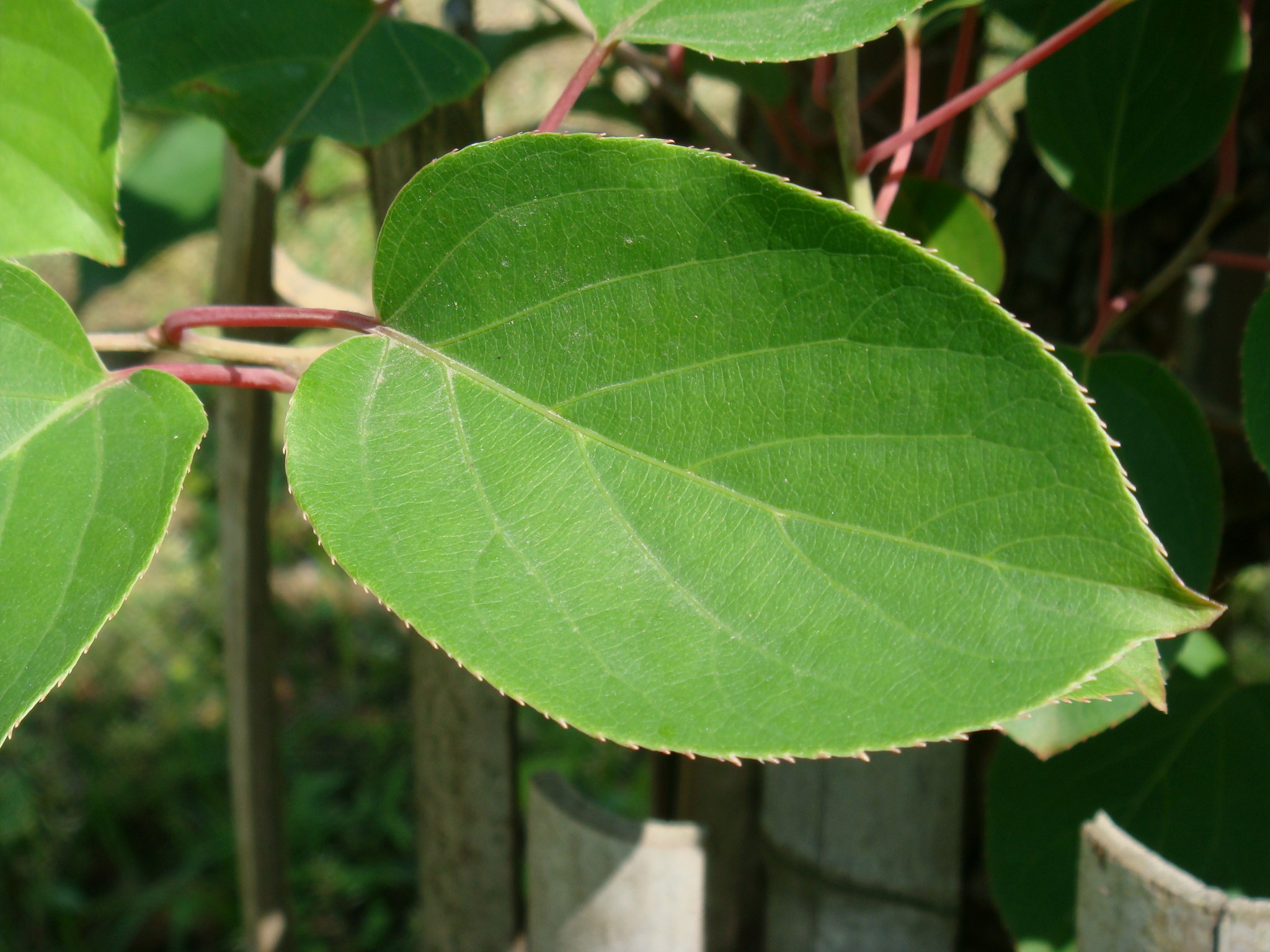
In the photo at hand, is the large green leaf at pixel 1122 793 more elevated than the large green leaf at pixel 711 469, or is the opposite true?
the large green leaf at pixel 711 469

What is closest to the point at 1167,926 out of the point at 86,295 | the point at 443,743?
the point at 443,743

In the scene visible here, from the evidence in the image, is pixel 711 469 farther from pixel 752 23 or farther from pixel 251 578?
pixel 251 578

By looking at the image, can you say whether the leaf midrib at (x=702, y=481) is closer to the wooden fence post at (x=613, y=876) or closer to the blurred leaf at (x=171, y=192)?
the wooden fence post at (x=613, y=876)

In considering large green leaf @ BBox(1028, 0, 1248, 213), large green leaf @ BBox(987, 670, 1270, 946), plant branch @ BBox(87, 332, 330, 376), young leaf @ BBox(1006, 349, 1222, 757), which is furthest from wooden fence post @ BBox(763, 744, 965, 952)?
plant branch @ BBox(87, 332, 330, 376)

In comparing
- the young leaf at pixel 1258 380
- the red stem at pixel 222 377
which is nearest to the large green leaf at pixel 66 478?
the red stem at pixel 222 377

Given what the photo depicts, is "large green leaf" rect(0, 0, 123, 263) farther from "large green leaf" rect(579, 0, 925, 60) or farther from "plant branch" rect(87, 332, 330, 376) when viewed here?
"large green leaf" rect(579, 0, 925, 60)

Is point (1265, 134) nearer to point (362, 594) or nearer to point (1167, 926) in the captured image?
point (1167, 926)

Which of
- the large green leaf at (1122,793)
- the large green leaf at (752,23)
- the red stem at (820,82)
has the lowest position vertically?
the large green leaf at (1122,793)
